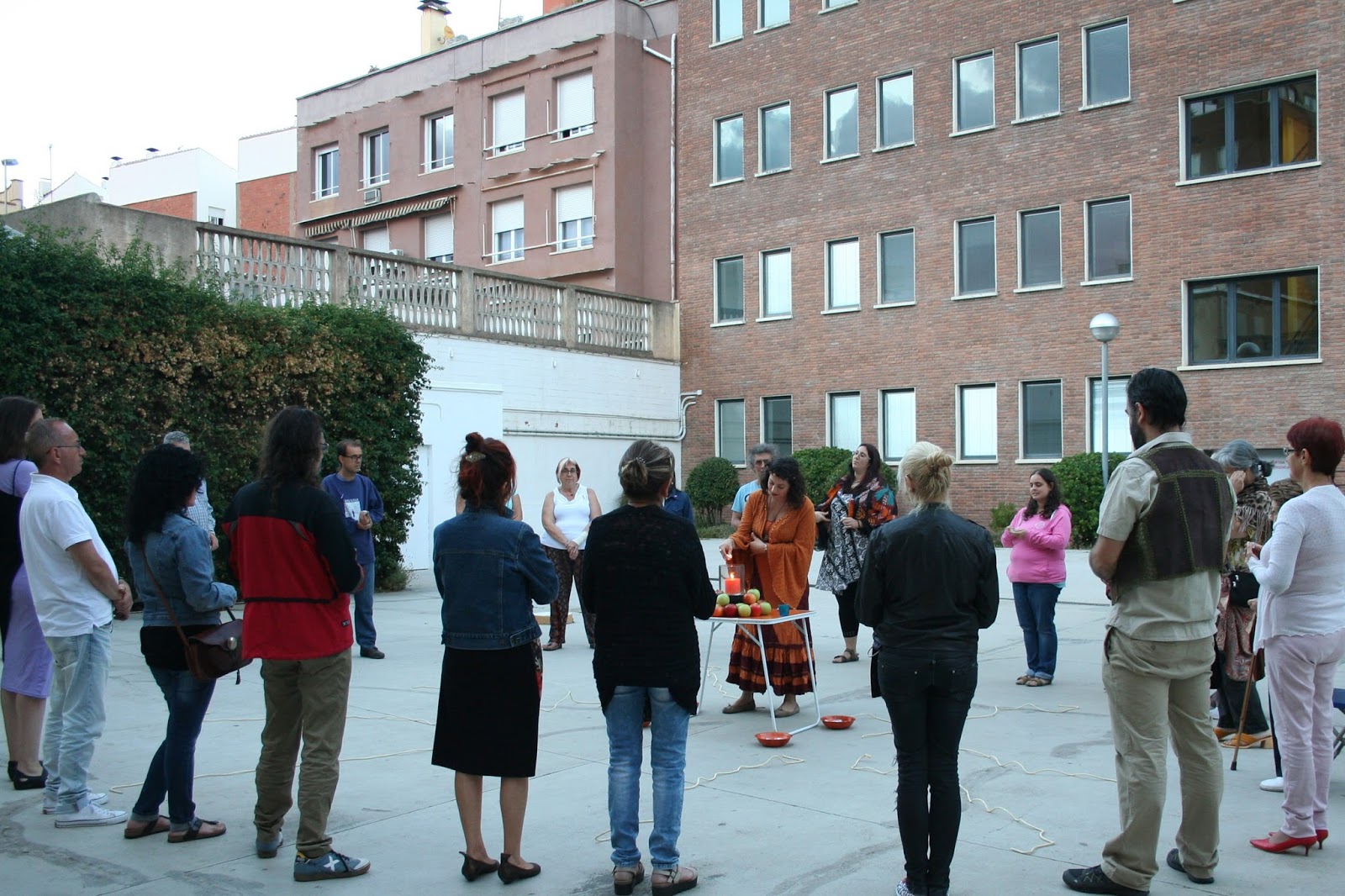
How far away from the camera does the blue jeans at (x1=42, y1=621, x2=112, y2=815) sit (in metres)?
5.62

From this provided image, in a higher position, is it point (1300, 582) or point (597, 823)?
point (1300, 582)

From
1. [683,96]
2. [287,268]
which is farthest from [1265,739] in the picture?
[683,96]

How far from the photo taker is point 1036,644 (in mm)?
9359

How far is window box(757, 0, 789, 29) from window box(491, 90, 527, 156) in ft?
24.1

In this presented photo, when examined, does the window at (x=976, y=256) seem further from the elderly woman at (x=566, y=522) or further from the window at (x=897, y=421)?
the elderly woman at (x=566, y=522)

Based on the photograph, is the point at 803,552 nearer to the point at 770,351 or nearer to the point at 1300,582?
the point at 1300,582

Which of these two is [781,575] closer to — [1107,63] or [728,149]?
[1107,63]

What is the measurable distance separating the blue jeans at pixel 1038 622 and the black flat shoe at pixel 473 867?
5.40 m

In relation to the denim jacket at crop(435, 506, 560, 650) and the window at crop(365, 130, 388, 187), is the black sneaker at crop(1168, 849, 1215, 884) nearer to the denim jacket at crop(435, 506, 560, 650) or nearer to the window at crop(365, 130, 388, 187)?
the denim jacket at crop(435, 506, 560, 650)

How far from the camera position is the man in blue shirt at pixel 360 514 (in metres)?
10.6

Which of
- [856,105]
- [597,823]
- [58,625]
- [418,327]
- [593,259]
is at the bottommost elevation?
[597,823]

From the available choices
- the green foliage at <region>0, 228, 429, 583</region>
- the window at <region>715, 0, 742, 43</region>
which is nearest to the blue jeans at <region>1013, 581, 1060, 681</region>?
the green foliage at <region>0, 228, 429, 583</region>

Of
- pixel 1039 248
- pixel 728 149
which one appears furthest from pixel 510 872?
pixel 728 149

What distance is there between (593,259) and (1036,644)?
22.7m
